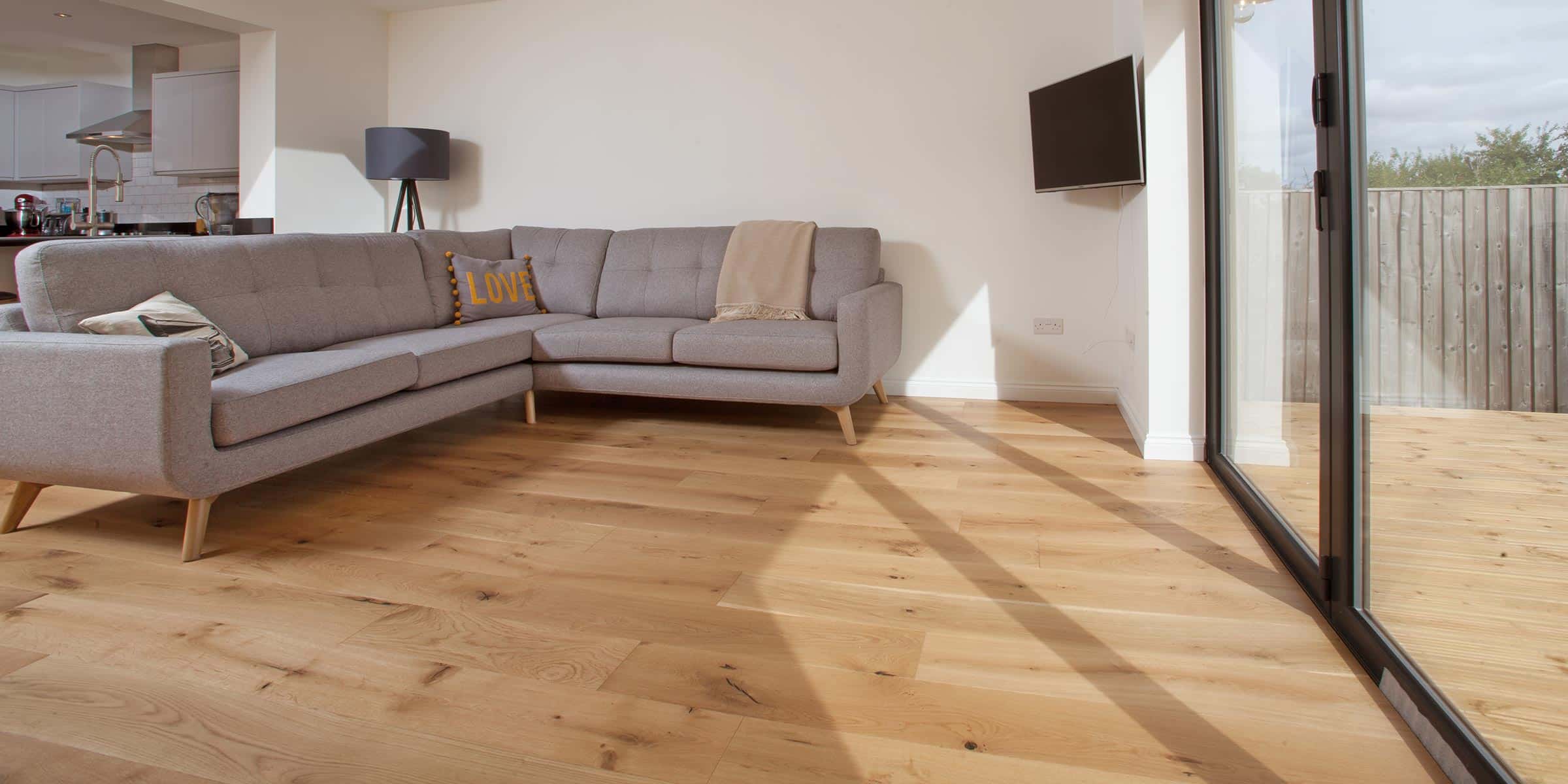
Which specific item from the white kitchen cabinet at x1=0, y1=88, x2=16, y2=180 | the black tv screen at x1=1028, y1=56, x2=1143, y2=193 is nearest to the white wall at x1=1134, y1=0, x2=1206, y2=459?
the black tv screen at x1=1028, y1=56, x2=1143, y2=193

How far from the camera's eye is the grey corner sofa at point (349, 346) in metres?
2.25

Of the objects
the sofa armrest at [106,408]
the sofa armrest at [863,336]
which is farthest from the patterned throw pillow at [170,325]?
the sofa armrest at [863,336]

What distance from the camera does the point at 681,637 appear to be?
1.86m

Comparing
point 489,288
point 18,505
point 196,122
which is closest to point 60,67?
point 196,122

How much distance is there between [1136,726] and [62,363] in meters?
2.61

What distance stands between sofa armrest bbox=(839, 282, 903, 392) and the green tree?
2.11 m

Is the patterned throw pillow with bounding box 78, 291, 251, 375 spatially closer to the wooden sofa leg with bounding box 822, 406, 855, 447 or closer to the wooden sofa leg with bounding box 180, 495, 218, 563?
the wooden sofa leg with bounding box 180, 495, 218, 563

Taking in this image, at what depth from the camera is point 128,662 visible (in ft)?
5.76

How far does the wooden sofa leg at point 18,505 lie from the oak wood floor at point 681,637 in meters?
0.05

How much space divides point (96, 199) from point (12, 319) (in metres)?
5.00

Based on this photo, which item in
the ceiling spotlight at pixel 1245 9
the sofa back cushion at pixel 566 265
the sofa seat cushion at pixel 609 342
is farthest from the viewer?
the sofa back cushion at pixel 566 265

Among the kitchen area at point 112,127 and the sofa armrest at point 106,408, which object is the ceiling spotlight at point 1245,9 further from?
the kitchen area at point 112,127

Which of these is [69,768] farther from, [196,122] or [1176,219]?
[196,122]

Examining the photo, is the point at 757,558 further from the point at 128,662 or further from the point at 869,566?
the point at 128,662
